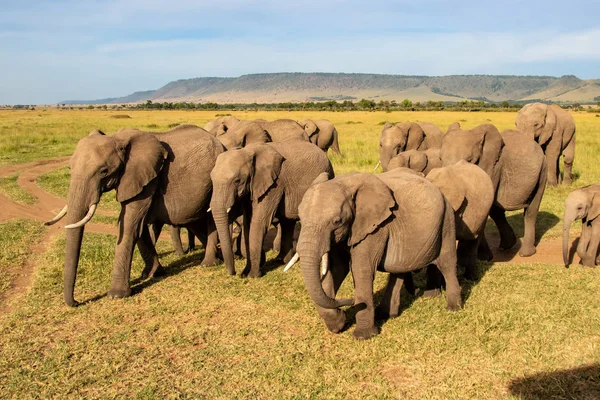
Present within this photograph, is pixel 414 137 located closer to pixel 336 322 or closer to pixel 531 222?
pixel 531 222

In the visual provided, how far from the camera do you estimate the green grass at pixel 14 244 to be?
28.7ft

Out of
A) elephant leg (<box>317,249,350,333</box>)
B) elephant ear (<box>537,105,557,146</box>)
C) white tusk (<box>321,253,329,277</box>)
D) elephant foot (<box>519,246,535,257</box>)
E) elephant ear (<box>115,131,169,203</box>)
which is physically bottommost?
elephant foot (<box>519,246,535,257</box>)

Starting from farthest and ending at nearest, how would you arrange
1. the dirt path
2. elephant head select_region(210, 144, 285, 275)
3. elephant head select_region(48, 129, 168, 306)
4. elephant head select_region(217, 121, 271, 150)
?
elephant head select_region(217, 121, 271, 150) < the dirt path < elephant head select_region(210, 144, 285, 275) < elephant head select_region(48, 129, 168, 306)

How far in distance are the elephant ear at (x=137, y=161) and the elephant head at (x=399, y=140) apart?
8.51 metres

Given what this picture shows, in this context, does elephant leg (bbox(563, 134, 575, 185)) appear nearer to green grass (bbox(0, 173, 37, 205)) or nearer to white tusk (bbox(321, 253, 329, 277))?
white tusk (bbox(321, 253, 329, 277))

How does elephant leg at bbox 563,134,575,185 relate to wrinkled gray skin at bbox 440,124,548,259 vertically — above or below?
below

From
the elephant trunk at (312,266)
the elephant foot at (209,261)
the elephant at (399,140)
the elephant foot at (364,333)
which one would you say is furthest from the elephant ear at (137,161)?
the elephant at (399,140)

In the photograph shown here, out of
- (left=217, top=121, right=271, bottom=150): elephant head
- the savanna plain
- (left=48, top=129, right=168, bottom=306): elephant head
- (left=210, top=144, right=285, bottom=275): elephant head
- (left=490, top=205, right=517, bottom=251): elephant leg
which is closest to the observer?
the savanna plain

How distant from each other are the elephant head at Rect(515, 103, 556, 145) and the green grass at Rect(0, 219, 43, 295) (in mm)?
12478

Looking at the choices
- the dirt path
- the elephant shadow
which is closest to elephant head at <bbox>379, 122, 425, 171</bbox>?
the dirt path

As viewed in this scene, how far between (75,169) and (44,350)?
2.29 metres

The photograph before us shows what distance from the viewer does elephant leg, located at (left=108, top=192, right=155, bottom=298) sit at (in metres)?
7.63

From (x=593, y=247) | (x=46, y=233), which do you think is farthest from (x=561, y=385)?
(x=46, y=233)

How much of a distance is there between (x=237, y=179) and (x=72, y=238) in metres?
Answer: 2.35
